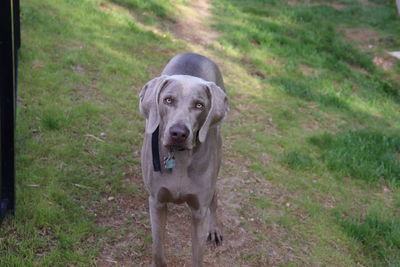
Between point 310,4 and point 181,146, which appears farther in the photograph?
point 310,4

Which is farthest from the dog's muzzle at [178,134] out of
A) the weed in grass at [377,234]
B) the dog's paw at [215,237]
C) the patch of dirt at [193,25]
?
the patch of dirt at [193,25]

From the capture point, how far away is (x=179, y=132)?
8.13ft

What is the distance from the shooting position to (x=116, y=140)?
452 centimetres

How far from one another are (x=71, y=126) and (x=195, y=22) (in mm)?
4590

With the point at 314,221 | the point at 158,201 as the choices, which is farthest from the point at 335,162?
the point at 158,201

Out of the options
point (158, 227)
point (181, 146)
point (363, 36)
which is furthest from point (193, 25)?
point (181, 146)

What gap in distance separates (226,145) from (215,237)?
153 cm

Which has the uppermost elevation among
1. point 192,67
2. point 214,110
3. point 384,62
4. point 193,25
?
point 214,110

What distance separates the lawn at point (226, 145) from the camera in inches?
137

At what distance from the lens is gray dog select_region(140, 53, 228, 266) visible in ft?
8.47

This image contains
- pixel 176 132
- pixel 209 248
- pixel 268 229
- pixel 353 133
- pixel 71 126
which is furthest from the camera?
pixel 353 133

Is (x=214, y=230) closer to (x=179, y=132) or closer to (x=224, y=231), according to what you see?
(x=224, y=231)

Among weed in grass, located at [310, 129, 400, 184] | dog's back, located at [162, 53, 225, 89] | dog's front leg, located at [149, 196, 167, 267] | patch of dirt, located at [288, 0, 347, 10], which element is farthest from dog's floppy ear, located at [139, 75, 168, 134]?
patch of dirt, located at [288, 0, 347, 10]

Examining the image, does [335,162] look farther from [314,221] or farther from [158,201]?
[158,201]
